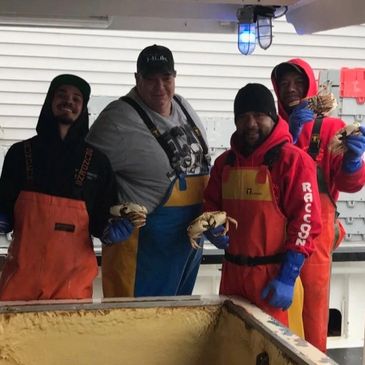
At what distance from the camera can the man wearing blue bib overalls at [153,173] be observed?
302 cm

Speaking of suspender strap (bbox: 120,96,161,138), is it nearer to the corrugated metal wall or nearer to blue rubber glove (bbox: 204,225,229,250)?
blue rubber glove (bbox: 204,225,229,250)

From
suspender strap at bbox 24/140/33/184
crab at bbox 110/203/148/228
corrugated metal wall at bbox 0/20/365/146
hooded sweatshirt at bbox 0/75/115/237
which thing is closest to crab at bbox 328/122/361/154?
crab at bbox 110/203/148/228

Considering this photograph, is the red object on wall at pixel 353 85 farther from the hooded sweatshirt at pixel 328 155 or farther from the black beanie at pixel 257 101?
the black beanie at pixel 257 101

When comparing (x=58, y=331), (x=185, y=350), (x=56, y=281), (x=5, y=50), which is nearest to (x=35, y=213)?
(x=56, y=281)

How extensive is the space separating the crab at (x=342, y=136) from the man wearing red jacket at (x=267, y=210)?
0.30 meters

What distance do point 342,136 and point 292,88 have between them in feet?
1.35

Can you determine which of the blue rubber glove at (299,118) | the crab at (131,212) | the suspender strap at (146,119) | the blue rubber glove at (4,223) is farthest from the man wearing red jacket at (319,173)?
the blue rubber glove at (4,223)

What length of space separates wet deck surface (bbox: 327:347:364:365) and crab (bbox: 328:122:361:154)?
2034 mm

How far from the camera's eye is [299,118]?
9.66 feet

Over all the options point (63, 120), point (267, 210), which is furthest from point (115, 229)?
point (267, 210)

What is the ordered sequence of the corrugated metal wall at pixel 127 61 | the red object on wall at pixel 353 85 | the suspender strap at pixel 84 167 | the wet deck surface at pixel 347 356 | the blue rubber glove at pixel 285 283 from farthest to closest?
the corrugated metal wall at pixel 127 61 → the red object on wall at pixel 353 85 → the wet deck surface at pixel 347 356 → the suspender strap at pixel 84 167 → the blue rubber glove at pixel 285 283

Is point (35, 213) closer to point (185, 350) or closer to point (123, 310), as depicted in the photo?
point (123, 310)

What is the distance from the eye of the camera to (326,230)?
121 inches

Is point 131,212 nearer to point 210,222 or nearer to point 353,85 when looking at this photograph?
point 210,222
